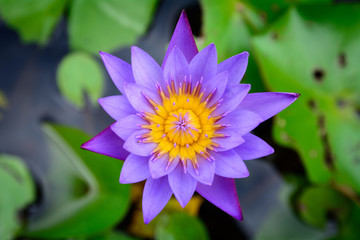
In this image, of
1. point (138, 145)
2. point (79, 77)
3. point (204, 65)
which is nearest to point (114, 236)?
point (79, 77)

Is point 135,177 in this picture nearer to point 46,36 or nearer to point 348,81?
point 348,81

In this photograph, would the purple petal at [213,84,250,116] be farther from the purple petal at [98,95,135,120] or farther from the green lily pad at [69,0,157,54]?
the green lily pad at [69,0,157,54]

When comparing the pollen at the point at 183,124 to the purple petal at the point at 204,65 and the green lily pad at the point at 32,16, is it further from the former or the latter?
the green lily pad at the point at 32,16

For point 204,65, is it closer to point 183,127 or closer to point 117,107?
point 183,127

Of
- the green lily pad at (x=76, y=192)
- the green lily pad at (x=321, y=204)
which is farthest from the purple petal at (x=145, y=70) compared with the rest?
the green lily pad at (x=321, y=204)

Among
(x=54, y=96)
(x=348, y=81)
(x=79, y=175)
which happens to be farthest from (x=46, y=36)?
(x=348, y=81)

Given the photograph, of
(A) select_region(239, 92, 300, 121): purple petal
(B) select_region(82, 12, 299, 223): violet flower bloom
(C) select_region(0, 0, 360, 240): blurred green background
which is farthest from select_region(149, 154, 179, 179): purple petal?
(C) select_region(0, 0, 360, 240): blurred green background
